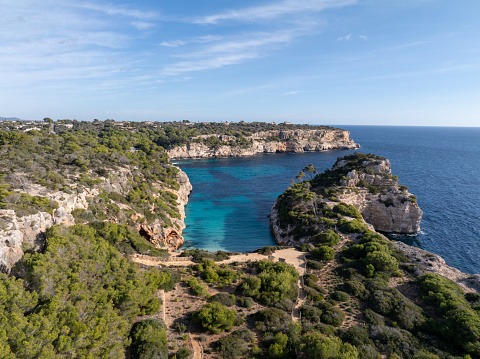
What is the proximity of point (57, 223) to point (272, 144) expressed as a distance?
15024 cm

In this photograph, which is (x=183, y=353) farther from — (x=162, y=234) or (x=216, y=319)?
(x=162, y=234)

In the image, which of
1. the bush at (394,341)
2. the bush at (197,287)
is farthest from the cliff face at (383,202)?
the bush at (197,287)

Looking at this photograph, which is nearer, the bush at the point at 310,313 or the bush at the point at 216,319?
the bush at the point at 216,319

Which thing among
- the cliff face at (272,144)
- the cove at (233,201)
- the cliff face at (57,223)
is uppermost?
the cliff face at (272,144)

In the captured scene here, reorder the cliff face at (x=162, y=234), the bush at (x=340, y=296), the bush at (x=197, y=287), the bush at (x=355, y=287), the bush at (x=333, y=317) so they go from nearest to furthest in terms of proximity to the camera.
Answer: the bush at (x=333, y=317)
the bush at (x=197, y=287)
the bush at (x=340, y=296)
the bush at (x=355, y=287)
the cliff face at (x=162, y=234)

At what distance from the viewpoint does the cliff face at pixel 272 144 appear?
143625mm

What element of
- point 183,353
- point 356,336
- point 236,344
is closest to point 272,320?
point 236,344

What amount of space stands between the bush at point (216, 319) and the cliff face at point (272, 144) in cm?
12323

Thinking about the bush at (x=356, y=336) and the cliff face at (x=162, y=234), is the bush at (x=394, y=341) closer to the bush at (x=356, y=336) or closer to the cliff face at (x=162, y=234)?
the bush at (x=356, y=336)

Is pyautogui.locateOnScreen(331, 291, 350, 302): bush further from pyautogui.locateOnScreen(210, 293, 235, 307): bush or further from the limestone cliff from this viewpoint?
the limestone cliff

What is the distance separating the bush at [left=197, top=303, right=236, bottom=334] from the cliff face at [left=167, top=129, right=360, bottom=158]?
123 meters

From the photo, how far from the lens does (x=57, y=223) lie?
2753 cm

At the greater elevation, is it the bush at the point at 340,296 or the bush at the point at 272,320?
the bush at the point at 272,320

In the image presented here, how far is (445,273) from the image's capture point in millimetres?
33188
